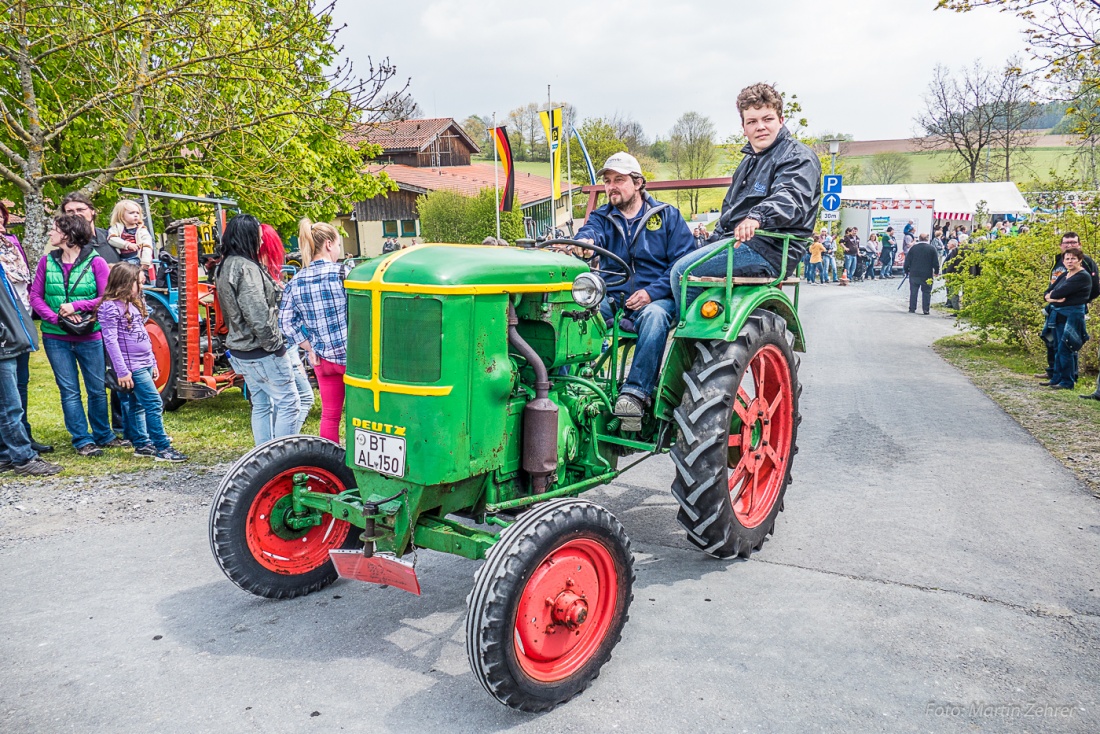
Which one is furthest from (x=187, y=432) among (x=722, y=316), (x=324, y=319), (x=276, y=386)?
(x=722, y=316)

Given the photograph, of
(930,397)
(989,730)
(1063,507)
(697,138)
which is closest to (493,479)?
(989,730)

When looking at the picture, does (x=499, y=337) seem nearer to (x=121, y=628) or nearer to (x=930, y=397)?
(x=121, y=628)

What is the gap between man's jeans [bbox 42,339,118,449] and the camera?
5723 millimetres

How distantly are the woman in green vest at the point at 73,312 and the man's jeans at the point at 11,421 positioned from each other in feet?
0.93

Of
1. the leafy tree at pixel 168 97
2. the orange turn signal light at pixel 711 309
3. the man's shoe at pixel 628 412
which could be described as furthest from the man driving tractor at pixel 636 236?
the leafy tree at pixel 168 97

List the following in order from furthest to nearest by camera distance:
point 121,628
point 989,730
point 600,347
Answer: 1. point 600,347
2. point 121,628
3. point 989,730

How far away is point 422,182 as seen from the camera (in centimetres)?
3559

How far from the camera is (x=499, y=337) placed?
9.82 ft

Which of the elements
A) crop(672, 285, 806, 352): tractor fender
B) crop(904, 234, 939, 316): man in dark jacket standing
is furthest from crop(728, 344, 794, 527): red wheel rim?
crop(904, 234, 939, 316): man in dark jacket standing

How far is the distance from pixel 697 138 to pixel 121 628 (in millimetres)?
55259

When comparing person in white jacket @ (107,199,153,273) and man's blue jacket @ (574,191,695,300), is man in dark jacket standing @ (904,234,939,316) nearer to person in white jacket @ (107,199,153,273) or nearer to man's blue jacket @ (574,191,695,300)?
man's blue jacket @ (574,191,695,300)

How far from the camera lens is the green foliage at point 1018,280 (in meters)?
9.81

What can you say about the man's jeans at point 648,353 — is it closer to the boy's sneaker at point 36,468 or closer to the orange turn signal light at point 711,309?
the orange turn signal light at point 711,309

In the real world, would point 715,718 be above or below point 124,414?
below
